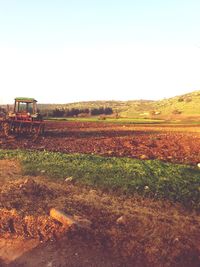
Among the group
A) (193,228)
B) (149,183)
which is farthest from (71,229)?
(149,183)

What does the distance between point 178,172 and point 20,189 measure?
4786 mm

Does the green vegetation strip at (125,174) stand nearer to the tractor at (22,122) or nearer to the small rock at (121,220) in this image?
the small rock at (121,220)

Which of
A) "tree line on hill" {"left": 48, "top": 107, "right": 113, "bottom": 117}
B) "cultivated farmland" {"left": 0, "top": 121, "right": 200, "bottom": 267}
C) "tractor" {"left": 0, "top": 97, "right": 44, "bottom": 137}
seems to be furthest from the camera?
"tree line on hill" {"left": 48, "top": 107, "right": 113, "bottom": 117}

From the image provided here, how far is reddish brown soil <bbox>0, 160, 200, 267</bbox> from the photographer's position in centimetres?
618

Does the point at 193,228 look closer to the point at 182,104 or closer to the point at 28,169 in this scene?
the point at 28,169

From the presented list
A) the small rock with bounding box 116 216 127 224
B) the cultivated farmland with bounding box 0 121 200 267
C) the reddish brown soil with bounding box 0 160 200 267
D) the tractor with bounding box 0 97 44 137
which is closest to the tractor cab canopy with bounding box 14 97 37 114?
the tractor with bounding box 0 97 44 137

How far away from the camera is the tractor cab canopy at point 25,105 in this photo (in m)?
26.0

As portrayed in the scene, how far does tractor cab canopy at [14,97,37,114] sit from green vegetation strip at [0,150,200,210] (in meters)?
11.7

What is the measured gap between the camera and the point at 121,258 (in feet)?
20.3

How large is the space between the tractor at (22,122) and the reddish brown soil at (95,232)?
15.7 meters

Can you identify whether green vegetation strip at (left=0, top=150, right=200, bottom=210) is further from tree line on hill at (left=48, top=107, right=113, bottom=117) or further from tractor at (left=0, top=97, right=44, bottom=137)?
tree line on hill at (left=48, top=107, right=113, bottom=117)

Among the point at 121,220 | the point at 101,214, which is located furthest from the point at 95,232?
the point at 101,214

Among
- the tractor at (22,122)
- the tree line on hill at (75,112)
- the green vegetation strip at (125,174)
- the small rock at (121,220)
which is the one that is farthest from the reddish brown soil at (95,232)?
the tree line on hill at (75,112)

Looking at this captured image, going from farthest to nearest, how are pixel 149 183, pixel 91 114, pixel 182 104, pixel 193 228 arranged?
pixel 91 114 < pixel 182 104 < pixel 149 183 < pixel 193 228
